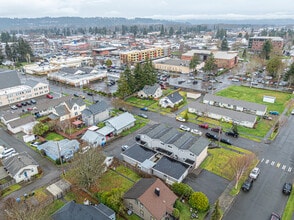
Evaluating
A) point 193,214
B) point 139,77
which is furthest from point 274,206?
point 139,77

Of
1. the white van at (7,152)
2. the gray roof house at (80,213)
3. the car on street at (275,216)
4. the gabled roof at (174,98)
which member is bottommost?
the car on street at (275,216)

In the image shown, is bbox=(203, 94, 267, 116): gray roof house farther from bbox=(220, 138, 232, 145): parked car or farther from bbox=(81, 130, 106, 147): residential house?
bbox=(81, 130, 106, 147): residential house

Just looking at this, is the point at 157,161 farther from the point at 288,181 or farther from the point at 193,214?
the point at 288,181

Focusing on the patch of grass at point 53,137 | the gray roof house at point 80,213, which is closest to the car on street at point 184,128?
the patch of grass at point 53,137

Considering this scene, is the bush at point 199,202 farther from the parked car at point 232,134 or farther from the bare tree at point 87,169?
the parked car at point 232,134

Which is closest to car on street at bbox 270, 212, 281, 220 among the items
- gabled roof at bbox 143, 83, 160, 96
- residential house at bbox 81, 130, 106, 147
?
residential house at bbox 81, 130, 106, 147

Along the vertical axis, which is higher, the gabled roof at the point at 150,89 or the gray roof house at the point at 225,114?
the gabled roof at the point at 150,89

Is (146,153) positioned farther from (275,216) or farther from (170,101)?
(170,101)
